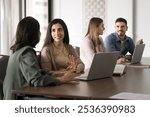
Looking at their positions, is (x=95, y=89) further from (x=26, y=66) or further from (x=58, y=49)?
(x=58, y=49)

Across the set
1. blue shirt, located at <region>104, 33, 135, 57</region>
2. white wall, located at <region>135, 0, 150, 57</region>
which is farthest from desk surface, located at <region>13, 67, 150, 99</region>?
white wall, located at <region>135, 0, 150, 57</region>

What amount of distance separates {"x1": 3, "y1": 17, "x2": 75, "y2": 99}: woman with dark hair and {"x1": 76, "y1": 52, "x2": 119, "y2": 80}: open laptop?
158 mm

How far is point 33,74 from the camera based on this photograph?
2.25 meters

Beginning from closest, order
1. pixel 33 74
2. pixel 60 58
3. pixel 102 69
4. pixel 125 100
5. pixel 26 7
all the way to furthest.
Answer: pixel 125 100, pixel 33 74, pixel 102 69, pixel 60 58, pixel 26 7

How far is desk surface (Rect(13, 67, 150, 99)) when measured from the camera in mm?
2008

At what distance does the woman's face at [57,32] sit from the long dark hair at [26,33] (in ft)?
2.35

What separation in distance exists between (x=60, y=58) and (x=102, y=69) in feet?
2.40

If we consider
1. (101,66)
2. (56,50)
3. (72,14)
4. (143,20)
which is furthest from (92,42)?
(72,14)

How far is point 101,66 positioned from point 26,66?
625 millimetres

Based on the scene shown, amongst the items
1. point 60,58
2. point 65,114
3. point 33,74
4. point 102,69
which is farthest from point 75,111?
point 60,58

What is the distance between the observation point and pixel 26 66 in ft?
7.47

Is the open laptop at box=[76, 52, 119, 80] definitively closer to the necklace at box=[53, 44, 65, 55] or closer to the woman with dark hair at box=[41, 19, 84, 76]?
the woman with dark hair at box=[41, 19, 84, 76]

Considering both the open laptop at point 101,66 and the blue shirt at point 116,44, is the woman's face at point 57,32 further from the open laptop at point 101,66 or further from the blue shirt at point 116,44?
the blue shirt at point 116,44

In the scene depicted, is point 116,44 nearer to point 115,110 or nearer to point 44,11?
point 44,11
